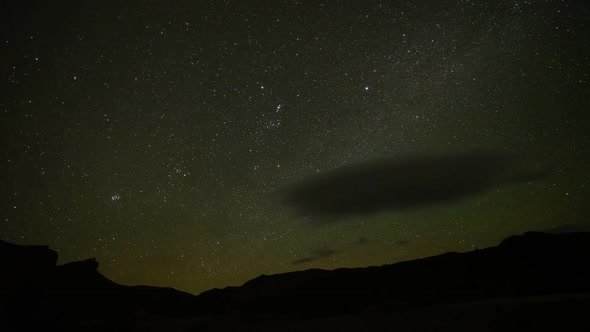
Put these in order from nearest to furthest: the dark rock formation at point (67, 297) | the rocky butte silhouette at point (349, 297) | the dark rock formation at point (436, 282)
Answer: the rocky butte silhouette at point (349, 297) < the dark rock formation at point (67, 297) < the dark rock formation at point (436, 282)

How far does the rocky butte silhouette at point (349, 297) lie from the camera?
1570 centimetres

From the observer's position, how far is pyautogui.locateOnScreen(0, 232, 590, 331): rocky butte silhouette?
15695 mm

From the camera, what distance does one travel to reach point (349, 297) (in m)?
31.3

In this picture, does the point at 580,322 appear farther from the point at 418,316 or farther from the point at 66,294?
the point at 66,294

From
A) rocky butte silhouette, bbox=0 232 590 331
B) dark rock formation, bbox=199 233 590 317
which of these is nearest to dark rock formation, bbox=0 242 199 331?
rocky butte silhouette, bbox=0 232 590 331

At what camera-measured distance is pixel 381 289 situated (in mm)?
32750

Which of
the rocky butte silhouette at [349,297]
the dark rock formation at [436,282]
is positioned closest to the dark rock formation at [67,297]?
the rocky butte silhouette at [349,297]

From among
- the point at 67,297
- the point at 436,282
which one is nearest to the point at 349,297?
the point at 436,282

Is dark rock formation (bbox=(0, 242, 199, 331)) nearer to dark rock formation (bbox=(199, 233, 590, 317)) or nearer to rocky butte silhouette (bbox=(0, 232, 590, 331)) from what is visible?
rocky butte silhouette (bbox=(0, 232, 590, 331))

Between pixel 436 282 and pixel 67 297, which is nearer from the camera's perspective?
pixel 67 297

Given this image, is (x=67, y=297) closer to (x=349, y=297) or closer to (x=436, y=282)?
(x=349, y=297)

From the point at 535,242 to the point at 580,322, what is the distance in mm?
24634

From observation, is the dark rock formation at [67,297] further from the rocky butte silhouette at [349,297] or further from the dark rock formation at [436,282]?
Answer: the dark rock formation at [436,282]

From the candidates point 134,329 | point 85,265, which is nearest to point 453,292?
point 134,329
